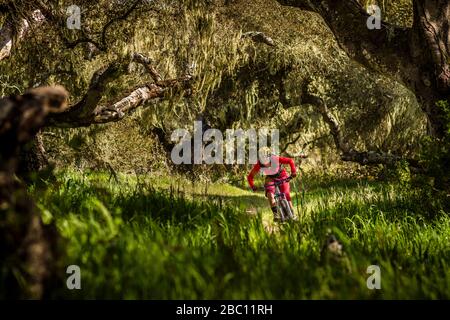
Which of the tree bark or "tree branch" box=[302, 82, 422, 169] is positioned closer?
the tree bark

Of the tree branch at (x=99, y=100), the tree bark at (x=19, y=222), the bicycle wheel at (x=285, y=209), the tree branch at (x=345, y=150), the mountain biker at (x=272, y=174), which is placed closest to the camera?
the tree bark at (x=19, y=222)

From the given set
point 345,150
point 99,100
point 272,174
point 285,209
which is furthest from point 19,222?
Result: point 345,150

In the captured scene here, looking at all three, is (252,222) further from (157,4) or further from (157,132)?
(157,132)

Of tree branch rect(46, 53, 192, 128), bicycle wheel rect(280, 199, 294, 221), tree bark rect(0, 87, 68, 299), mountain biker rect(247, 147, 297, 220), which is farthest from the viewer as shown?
mountain biker rect(247, 147, 297, 220)

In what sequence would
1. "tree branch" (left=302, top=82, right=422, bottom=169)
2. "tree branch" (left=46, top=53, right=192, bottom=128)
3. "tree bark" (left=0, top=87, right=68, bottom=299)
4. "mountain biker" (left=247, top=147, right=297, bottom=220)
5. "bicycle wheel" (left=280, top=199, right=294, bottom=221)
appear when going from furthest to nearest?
"tree branch" (left=302, top=82, right=422, bottom=169) → "mountain biker" (left=247, top=147, right=297, bottom=220) → "bicycle wheel" (left=280, top=199, right=294, bottom=221) → "tree branch" (left=46, top=53, right=192, bottom=128) → "tree bark" (left=0, top=87, right=68, bottom=299)

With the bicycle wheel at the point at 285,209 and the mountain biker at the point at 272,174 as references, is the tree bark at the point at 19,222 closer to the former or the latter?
the bicycle wheel at the point at 285,209

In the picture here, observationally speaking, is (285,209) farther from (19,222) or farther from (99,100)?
(19,222)

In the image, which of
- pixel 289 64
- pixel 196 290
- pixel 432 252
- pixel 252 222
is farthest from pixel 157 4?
pixel 196 290

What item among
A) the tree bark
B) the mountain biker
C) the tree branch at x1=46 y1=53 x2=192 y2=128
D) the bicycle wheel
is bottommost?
the tree bark

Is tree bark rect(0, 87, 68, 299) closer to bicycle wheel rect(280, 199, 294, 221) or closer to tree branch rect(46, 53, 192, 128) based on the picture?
tree branch rect(46, 53, 192, 128)

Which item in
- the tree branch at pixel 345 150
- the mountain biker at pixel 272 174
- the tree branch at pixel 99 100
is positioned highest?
the tree branch at pixel 345 150

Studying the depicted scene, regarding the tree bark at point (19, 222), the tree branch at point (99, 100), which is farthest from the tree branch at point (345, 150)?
the tree bark at point (19, 222)

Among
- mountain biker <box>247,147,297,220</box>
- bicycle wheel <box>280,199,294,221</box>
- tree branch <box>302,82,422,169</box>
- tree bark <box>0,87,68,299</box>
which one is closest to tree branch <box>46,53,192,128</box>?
mountain biker <box>247,147,297,220</box>

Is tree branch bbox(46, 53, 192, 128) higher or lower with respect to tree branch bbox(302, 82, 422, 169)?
lower
